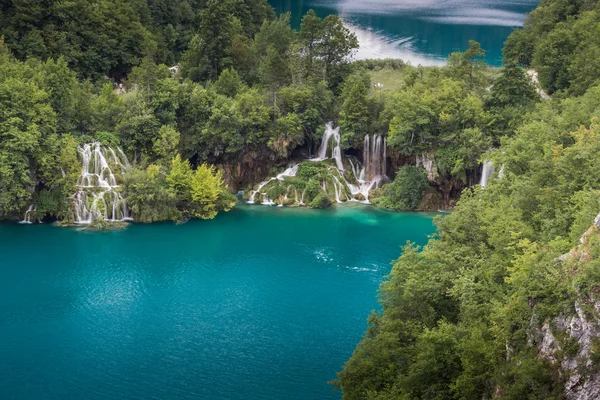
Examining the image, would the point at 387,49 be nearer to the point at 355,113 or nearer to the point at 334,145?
the point at 334,145

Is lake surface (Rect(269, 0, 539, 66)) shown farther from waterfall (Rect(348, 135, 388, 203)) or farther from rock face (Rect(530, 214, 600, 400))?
rock face (Rect(530, 214, 600, 400))

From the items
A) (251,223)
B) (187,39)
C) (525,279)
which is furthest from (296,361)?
(187,39)

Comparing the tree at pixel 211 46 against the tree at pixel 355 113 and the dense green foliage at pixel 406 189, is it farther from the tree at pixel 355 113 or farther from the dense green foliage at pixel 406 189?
the dense green foliage at pixel 406 189

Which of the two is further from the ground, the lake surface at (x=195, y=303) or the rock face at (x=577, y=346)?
the rock face at (x=577, y=346)

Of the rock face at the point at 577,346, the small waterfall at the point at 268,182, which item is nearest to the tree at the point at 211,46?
the small waterfall at the point at 268,182

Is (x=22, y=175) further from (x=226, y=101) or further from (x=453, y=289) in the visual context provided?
(x=453, y=289)

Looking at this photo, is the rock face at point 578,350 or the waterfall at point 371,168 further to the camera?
the waterfall at point 371,168
